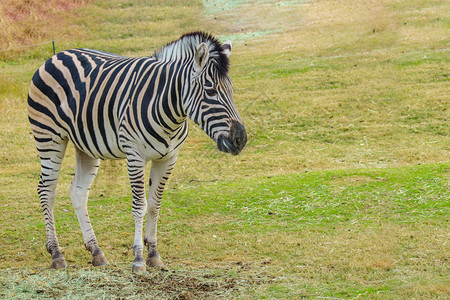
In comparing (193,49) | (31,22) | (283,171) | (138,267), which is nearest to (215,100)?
(193,49)

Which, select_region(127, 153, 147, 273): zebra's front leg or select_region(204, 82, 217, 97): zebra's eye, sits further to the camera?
select_region(127, 153, 147, 273): zebra's front leg

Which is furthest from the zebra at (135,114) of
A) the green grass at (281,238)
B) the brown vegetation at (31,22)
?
the brown vegetation at (31,22)

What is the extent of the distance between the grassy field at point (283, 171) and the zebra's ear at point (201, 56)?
2.20 metres

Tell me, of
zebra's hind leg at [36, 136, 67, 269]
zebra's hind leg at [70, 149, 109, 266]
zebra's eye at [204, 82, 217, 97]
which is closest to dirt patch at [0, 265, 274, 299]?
zebra's hind leg at [70, 149, 109, 266]

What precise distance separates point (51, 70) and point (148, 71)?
55.0 inches

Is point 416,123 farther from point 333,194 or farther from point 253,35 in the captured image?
point 253,35

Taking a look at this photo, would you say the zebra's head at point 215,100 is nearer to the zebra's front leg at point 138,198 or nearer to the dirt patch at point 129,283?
the zebra's front leg at point 138,198

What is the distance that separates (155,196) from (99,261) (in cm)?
102

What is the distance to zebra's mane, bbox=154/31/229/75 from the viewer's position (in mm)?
5820

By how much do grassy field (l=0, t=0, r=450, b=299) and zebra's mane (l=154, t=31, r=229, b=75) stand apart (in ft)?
7.40

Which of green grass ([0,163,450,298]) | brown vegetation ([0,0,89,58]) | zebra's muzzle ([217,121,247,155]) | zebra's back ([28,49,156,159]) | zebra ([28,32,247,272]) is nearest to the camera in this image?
zebra's muzzle ([217,121,247,155])

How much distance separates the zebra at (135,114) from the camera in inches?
227

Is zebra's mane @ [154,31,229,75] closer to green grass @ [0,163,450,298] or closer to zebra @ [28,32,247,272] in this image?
zebra @ [28,32,247,272]

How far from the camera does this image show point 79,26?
74.1ft
